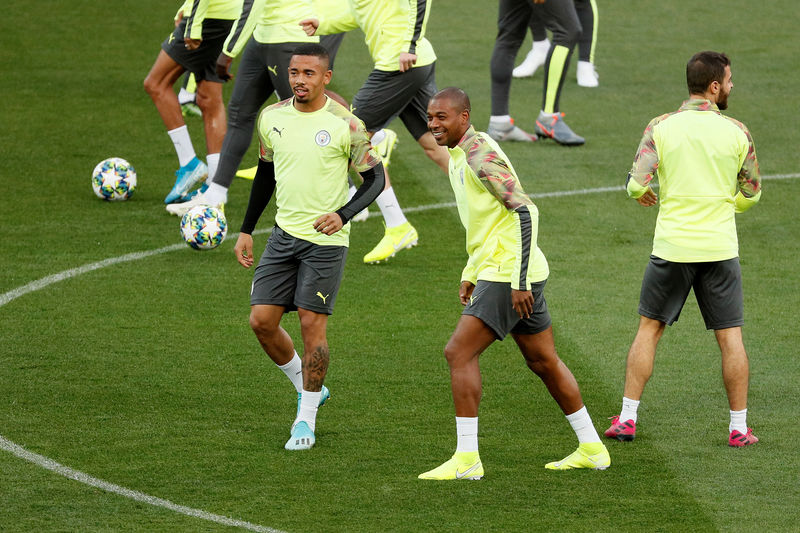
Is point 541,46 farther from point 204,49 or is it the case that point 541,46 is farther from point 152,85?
point 152,85

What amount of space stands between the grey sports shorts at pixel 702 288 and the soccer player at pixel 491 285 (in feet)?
2.79

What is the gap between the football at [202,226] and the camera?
9.85 m

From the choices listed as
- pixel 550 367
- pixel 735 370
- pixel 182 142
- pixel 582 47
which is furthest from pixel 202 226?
pixel 582 47

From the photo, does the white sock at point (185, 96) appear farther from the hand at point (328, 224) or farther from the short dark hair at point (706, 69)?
the short dark hair at point (706, 69)

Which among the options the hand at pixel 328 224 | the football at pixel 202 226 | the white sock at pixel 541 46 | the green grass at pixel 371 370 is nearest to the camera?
the green grass at pixel 371 370

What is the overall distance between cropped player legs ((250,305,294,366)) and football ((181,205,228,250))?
10.2 feet

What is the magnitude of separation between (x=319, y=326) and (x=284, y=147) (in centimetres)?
94

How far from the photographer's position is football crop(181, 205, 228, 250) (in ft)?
32.3

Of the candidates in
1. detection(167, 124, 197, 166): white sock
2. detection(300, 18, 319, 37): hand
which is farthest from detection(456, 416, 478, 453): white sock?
detection(167, 124, 197, 166): white sock

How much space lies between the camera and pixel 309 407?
671 cm

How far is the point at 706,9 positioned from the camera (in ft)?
63.9

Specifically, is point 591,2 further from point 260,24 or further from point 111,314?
point 111,314

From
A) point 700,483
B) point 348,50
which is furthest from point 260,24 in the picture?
point 348,50

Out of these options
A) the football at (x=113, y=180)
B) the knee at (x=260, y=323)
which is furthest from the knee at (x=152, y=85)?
the knee at (x=260, y=323)
